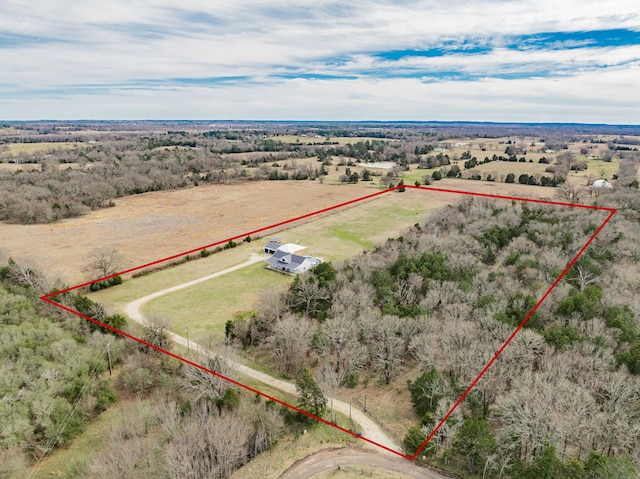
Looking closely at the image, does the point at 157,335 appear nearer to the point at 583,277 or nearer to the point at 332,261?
the point at 332,261

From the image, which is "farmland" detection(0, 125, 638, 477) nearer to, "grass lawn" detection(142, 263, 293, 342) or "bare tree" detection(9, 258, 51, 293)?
"grass lawn" detection(142, 263, 293, 342)

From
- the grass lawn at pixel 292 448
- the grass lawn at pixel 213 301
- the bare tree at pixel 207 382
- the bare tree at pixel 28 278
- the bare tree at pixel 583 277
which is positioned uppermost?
the bare tree at pixel 583 277

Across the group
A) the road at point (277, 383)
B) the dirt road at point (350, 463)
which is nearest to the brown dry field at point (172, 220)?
the road at point (277, 383)

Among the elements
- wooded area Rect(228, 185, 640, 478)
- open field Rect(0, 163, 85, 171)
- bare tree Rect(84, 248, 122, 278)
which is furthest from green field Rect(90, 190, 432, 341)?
open field Rect(0, 163, 85, 171)

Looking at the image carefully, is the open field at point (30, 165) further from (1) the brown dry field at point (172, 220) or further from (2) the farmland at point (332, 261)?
(1) the brown dry field at point (172, 220)

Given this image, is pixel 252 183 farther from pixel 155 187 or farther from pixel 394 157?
pixel 394 157

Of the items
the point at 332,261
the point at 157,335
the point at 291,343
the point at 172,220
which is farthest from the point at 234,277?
the point at 172,220
